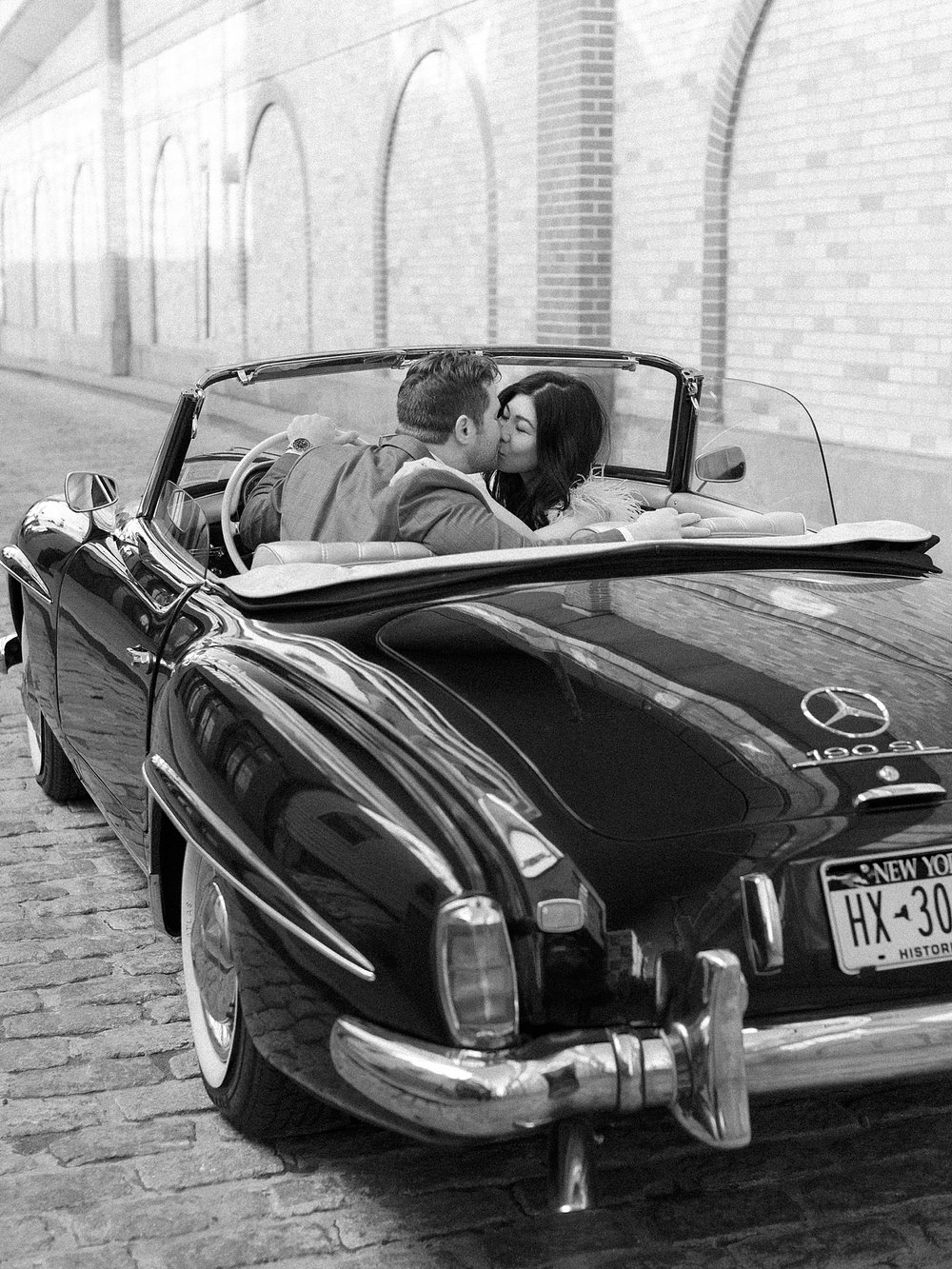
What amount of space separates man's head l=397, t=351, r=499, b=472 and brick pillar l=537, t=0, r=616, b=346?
935 cm

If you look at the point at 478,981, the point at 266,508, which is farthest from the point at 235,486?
the point at 478,981

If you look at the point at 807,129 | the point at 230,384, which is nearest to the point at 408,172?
the point at 807,129

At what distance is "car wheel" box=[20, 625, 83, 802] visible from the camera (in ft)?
16.7

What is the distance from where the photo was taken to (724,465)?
4309mm

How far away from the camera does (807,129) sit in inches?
412

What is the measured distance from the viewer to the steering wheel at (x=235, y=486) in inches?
154

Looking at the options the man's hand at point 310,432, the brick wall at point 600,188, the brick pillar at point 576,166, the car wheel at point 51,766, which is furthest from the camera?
the brick pillar at point 576,166

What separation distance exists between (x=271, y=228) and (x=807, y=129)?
11706 millimetres

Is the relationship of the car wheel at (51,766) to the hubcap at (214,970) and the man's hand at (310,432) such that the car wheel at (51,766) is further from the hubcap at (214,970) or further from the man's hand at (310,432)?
the hubcap at (214,970)

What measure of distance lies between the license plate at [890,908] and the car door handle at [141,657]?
1.68 meters

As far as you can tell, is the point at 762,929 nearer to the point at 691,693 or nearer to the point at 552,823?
the point at 552,823

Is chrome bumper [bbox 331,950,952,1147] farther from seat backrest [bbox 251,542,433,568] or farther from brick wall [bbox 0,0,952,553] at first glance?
brick wall [bbox 0,0,952,553]

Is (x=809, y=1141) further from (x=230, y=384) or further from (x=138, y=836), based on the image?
(x=230, y=384)

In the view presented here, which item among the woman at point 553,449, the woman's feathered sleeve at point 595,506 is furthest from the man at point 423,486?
the woman's feathered sleeve at point 595,506
